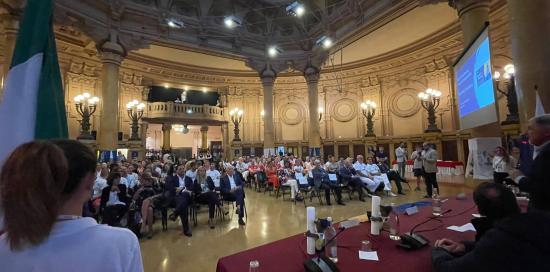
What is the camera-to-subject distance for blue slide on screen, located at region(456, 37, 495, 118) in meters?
3.40

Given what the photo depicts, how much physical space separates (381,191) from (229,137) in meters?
12.4

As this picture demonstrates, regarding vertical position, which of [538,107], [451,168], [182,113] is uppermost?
[182,113]

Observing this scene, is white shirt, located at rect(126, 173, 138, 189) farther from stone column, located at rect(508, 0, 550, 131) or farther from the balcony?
the balcony

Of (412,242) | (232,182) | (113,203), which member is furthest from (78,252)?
(232,182)

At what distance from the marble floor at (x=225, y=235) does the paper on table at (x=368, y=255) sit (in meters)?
2.28

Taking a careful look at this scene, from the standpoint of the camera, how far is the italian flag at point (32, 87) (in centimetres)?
128

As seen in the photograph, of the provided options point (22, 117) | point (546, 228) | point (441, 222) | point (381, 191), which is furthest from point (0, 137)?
point (381, 191)

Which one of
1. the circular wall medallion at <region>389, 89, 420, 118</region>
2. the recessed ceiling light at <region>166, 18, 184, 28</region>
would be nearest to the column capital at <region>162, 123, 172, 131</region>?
the recessed ceiling light at <region>166, 18, 184, 28</region>

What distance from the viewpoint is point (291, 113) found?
18266 mm

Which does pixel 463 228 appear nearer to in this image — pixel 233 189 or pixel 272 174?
pixel 233 189

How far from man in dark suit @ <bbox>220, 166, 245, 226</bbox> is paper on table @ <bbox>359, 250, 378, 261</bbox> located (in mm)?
3936

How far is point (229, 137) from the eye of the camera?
1819 cm

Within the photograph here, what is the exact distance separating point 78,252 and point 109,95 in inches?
389

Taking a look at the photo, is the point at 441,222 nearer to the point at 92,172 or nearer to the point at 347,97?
the point at 92,172
